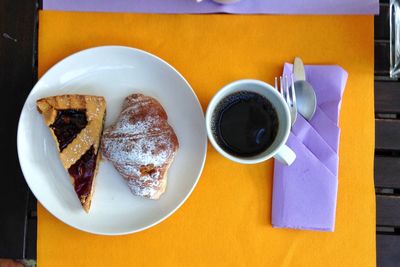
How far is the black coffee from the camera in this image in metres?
0.83

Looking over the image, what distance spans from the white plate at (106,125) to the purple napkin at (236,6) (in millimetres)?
121

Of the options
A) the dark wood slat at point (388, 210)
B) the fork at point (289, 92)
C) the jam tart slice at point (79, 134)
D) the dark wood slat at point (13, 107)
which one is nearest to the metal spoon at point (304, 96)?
the fork at point (289, 92)

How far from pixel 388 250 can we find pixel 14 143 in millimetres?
853

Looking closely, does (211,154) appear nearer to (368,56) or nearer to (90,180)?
(90,180)

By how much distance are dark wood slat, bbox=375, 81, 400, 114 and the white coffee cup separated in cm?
25

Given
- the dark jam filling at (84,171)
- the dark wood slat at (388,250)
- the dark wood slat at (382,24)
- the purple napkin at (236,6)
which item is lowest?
the dark wood slat at (388,250)

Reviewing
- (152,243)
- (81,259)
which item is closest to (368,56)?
(152,243)

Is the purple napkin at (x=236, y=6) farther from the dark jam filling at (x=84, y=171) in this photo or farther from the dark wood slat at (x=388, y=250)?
the dark wood slat at (x=388, y=250)

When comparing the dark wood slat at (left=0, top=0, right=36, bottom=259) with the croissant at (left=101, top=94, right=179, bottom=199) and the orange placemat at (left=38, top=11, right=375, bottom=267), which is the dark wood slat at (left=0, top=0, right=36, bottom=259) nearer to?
the orange placemat at (left=38, top=11, right=375, bottom=267)

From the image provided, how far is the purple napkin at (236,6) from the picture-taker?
0.91m

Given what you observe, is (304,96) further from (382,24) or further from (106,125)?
(106,125)

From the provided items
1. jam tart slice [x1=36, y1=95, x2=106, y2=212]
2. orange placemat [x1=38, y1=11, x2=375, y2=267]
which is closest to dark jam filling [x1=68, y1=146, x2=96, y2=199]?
jam tart slice [x1=36, y1=95, x2=106, y2=212]

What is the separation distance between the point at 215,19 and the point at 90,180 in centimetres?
44

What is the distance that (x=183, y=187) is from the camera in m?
0.88
